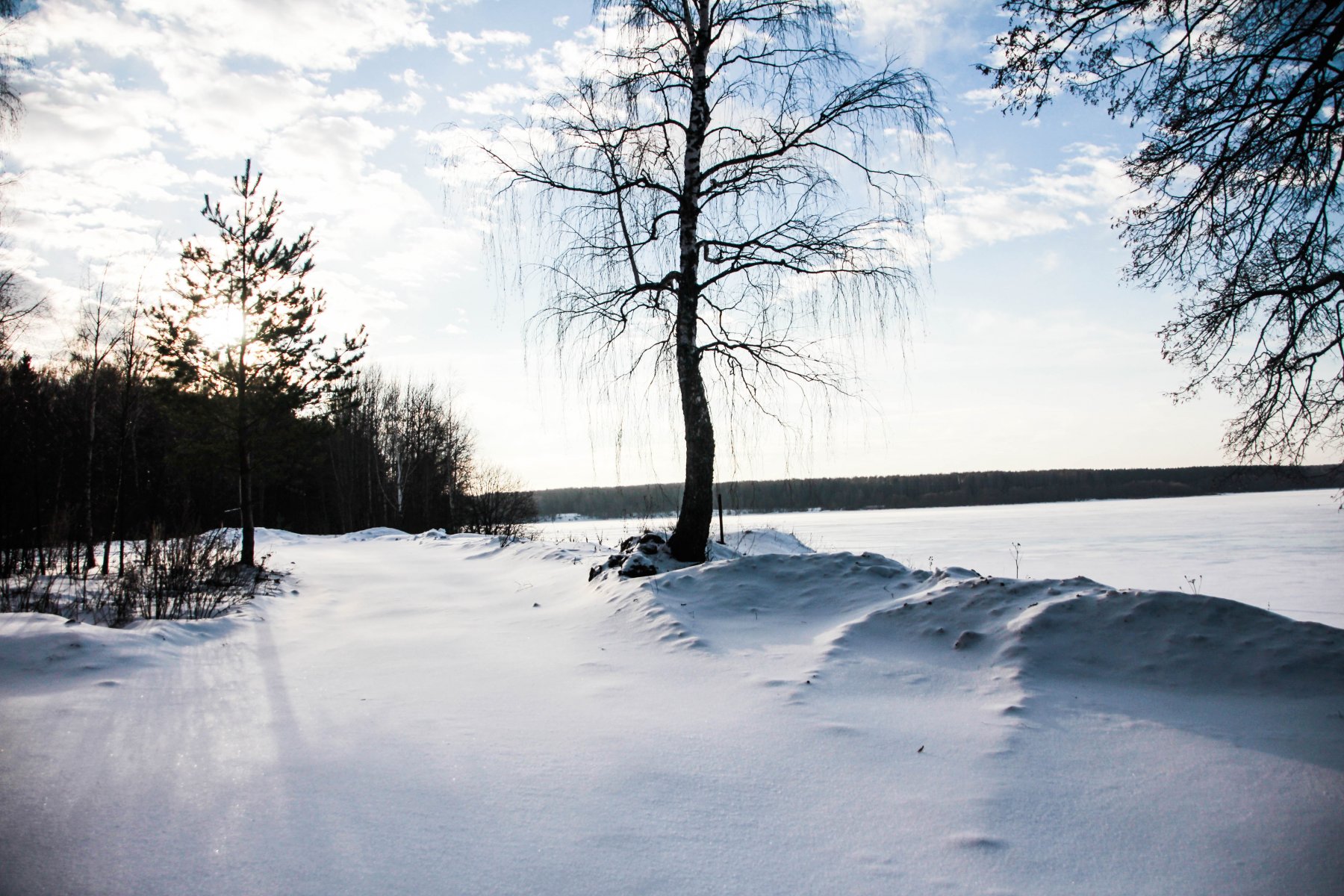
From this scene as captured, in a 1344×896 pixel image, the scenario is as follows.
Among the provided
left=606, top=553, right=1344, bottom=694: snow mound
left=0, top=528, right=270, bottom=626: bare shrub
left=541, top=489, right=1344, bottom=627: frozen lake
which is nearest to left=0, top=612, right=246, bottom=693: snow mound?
left=0, top=528, right=270, bottom=626: bare shrub

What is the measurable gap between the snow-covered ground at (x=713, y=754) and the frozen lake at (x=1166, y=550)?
104 inches

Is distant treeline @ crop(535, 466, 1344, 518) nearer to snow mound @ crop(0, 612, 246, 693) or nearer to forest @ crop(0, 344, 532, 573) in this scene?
forest @ crop(0, 344, 532, 573)

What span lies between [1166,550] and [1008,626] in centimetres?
1748

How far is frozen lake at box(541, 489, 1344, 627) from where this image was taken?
37.0ft

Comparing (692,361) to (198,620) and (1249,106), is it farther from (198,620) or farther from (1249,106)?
(198,620)

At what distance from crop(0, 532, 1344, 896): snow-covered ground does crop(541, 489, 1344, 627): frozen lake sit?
2632 mm

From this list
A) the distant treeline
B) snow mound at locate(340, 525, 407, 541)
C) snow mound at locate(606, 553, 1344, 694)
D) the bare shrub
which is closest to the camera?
snow mound at locate(606, 553, 1344, 694)

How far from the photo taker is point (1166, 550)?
18.0m

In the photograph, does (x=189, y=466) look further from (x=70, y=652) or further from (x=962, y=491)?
(x=962, y=491)

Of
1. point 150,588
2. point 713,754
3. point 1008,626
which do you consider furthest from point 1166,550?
point 150,588

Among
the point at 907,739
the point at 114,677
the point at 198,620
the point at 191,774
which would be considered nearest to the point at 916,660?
the point at 907,739

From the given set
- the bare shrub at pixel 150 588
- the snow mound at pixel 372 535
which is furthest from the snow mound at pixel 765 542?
the snow mound at pixel 372 535

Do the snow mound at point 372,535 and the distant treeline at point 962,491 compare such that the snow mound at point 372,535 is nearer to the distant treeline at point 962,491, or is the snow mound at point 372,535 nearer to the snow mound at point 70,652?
the snow mound at point 70,652

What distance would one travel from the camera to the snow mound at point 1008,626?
3.98m
